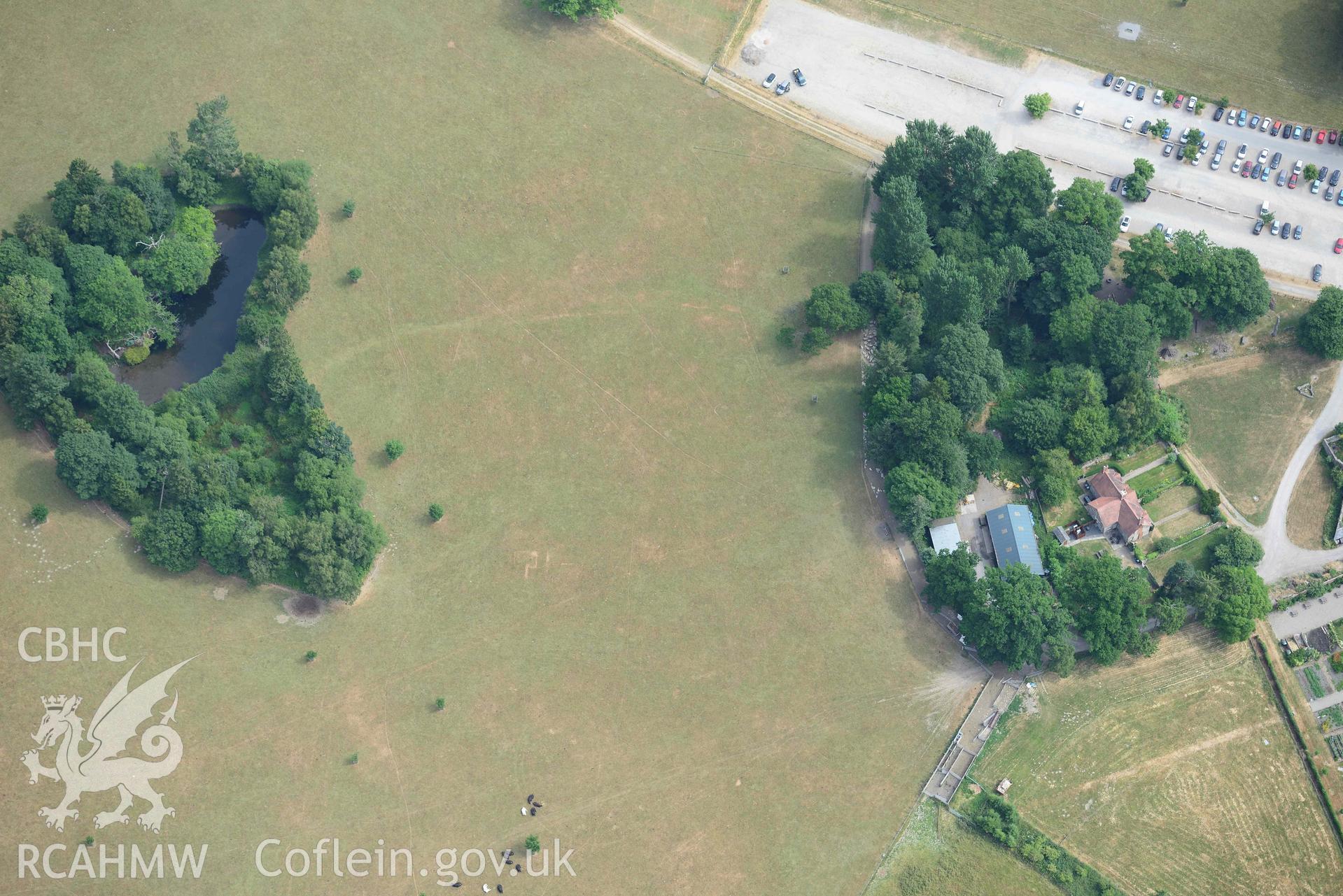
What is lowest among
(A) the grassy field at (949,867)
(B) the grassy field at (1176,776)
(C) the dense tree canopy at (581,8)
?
(A) the grassy field at (949,867)

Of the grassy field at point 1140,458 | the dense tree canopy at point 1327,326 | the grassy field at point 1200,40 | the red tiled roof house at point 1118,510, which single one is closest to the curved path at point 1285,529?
the dense tree canopy at point 1327,326

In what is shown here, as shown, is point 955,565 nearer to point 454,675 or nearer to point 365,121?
point 454,675

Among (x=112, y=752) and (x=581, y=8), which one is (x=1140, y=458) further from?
(x=112, y=752)

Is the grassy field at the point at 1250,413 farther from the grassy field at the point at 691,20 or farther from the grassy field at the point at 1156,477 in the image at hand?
the grassy field at the point at 691,20

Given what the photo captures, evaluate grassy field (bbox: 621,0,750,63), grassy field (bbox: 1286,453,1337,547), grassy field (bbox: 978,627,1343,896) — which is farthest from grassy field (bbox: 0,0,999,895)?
grassy field (bbox: 1286,453,1337,547)

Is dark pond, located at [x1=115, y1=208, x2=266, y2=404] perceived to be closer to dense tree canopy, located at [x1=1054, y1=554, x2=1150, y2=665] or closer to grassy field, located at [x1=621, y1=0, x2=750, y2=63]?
grassy field, located at [x1=621, y1=0, x2=750, y2=63]

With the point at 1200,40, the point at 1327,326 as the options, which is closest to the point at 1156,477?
→ the point at 1327,326
